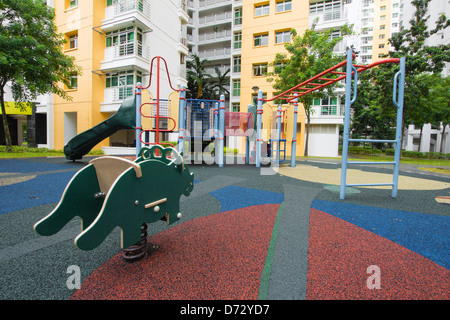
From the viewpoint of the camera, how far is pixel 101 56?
1436 centimetres

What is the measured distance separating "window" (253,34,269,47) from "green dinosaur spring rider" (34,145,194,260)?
790 inches

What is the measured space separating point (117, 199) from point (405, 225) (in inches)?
112

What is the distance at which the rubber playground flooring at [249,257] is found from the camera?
1.28 meters

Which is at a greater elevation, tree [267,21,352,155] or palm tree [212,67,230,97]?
palm tree [212,67,230,97]

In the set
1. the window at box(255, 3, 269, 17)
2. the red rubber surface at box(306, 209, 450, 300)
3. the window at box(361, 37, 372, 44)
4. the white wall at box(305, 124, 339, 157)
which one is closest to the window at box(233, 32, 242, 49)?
the window at box(255, 3, 269, 17)

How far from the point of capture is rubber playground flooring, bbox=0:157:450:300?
50.4 inches

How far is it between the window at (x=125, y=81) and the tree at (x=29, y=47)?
335 centimetres

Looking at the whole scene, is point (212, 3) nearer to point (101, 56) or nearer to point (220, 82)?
point (220, 82)

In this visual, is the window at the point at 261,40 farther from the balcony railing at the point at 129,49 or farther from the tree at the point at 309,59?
the balcony railing at the point at 129,49

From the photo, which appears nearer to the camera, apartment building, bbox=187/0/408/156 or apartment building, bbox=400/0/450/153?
apartment building, bbox=187/0/408/156

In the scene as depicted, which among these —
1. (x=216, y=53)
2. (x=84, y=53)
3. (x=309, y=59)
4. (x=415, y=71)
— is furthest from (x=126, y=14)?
(x=415, y=71)

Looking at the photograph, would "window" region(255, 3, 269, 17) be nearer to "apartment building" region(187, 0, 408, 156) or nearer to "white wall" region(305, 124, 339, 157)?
"apartment building" region(187, 0, 408, 156)

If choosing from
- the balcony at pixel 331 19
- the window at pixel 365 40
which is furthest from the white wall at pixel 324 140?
the window at pixel 365 40
